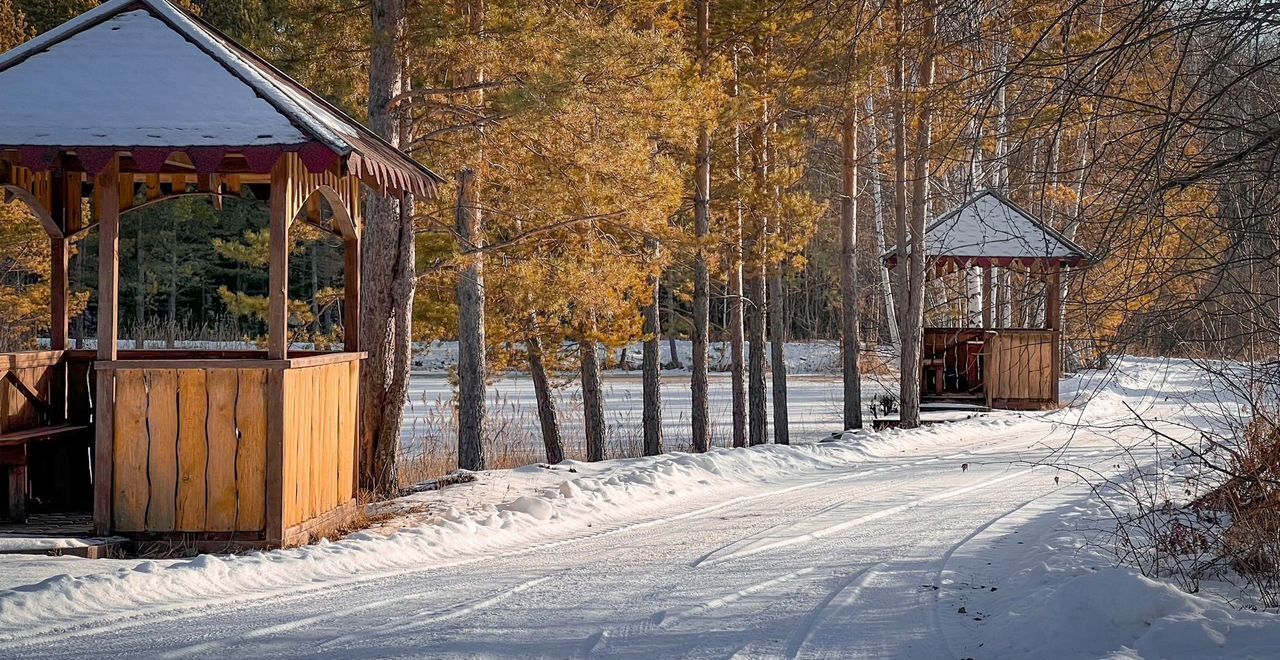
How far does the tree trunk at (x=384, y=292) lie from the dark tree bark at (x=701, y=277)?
7.92m

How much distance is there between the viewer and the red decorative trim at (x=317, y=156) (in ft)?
25.8

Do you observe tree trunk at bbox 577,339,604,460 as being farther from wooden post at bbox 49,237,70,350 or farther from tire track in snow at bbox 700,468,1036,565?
wooden post at bbox 49,237,70,350

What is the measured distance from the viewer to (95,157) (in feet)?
25.3

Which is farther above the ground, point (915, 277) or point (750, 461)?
point (915, 277)

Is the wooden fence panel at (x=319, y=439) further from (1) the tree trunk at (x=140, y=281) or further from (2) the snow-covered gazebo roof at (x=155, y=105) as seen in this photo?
(1) the tree trunk at (x=140, y=281)

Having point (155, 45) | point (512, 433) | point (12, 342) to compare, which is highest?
point (155, 45)

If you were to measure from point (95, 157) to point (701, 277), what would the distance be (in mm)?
13830

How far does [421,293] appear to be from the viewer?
1869 centimetres

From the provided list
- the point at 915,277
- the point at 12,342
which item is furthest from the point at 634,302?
the point at 12,342

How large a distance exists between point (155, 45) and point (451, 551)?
442 centimetres

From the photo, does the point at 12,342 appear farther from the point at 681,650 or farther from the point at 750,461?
the point at 681,650

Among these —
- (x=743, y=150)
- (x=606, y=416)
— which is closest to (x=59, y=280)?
(x=743, y=150)

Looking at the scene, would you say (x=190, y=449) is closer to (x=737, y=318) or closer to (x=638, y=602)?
(x=638, y=602)

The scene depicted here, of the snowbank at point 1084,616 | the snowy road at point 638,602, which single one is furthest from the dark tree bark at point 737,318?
the snowbank at point 1084,616
